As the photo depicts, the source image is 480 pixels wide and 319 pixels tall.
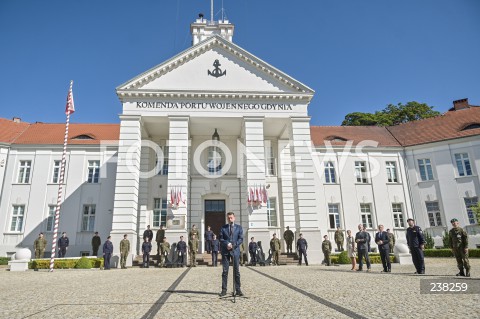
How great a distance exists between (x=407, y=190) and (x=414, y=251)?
19774mm

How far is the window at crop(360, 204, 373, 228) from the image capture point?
28234 mm

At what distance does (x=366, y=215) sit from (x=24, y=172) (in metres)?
29.3

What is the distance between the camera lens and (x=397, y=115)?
4241 cm

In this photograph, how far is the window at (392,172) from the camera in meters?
29.8

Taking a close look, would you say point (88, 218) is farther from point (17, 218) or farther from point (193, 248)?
point (193, 248)

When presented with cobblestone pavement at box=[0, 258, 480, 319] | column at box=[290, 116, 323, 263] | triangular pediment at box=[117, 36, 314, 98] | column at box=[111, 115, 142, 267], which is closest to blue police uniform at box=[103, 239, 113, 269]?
column at box=[111, 115, 142, 267]

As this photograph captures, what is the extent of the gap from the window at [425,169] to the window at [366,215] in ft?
18.7

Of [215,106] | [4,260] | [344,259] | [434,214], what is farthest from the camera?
[434,214]

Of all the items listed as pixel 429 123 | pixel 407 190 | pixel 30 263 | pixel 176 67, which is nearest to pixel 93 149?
pixel 176 67

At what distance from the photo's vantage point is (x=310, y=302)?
20.4 ft

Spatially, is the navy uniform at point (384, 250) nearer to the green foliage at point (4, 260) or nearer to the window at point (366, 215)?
the window at point (366, 215)

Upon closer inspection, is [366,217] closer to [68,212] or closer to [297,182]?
[297,182]

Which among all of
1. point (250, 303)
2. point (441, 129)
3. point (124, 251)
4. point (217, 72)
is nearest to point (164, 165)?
point (217, 72)

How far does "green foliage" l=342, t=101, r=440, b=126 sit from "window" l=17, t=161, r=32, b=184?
37.4 meters
